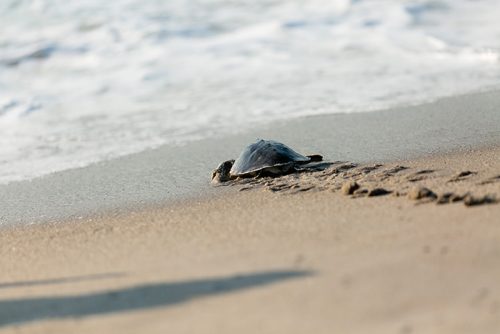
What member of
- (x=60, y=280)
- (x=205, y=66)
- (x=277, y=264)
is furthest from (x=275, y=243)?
(x=205, y=66)

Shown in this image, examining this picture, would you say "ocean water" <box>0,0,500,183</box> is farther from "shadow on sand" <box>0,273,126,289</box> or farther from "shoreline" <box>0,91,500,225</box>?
"shadow on sand" <box>0,273,126,289</box>

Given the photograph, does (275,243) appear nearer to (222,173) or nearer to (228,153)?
(222,173)

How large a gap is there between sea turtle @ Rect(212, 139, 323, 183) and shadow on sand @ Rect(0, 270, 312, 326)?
1.91 m

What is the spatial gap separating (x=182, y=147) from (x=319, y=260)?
9.94 ft

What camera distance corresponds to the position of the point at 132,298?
334 centimetres

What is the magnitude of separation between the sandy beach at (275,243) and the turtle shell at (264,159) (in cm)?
12

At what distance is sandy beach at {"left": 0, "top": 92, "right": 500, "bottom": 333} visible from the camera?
2996 millimetres

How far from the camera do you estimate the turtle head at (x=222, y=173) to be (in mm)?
5352

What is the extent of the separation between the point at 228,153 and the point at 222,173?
78 cm

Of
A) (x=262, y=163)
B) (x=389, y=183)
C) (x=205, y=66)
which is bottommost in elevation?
(x=389, y=183)

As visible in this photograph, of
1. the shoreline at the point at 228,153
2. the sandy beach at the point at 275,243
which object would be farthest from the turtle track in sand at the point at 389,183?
the shoreline at the point at 228,153

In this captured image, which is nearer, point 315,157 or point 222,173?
point 222,173

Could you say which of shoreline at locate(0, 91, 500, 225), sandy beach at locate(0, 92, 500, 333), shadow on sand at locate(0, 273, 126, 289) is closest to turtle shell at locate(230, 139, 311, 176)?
sandy beach at locate(0, 92, 500, 333)

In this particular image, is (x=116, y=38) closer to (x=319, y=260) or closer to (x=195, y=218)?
(x=195, y=218)
